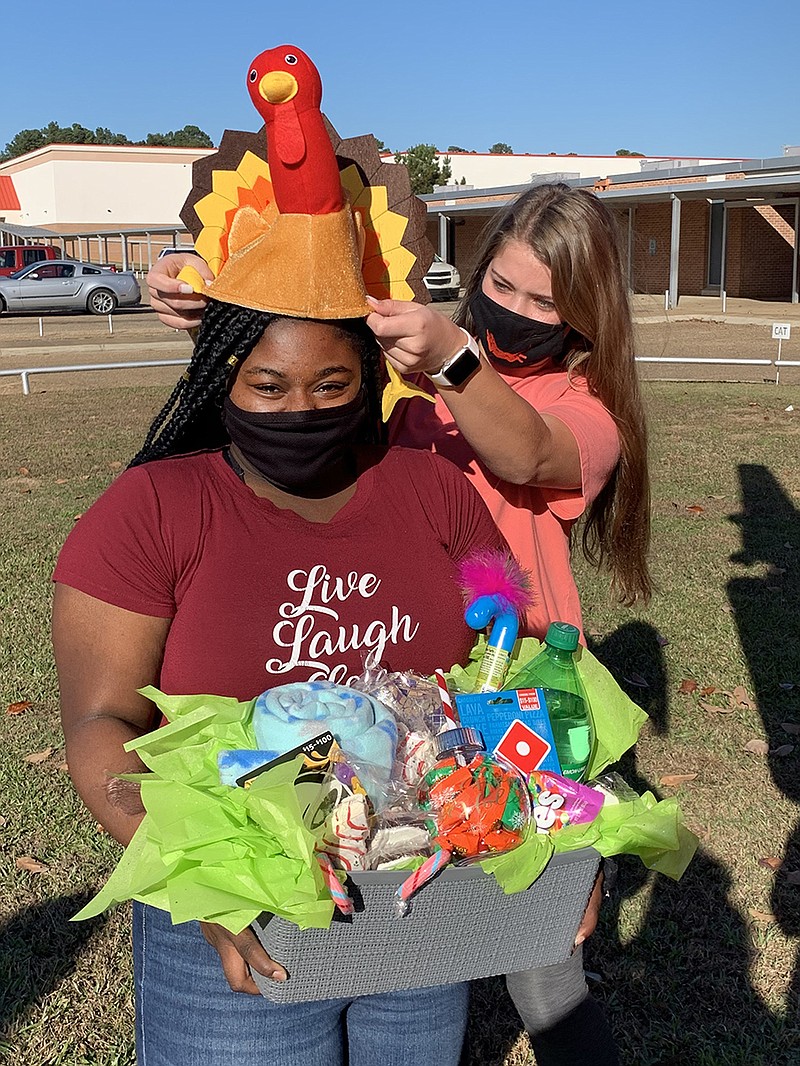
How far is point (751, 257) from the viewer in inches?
1348

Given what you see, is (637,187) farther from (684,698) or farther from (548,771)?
(548,771)

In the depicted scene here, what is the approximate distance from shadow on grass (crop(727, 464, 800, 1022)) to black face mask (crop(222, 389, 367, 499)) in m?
2.41

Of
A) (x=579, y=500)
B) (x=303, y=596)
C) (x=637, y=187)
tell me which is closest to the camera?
(x=303, y=596)

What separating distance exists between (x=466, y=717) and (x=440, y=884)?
336mm

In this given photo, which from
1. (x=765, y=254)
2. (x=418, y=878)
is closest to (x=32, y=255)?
(x=765, y=254)

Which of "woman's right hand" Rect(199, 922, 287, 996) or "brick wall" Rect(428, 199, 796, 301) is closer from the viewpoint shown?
"woman's right hand" Rect(199, 922, 287, 996)

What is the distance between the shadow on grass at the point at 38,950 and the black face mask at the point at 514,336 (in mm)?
2320

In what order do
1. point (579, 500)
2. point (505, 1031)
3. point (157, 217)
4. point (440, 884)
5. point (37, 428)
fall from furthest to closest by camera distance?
point (157, 217) → point (37, 428) → point (505, 1031) → point (579, 500) → point (440, 884)

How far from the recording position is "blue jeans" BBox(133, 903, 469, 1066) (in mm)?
1785

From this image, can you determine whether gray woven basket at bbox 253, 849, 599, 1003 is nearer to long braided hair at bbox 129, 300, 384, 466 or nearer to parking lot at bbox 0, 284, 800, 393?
long braided hair at bbox 129, 300, 384, 466

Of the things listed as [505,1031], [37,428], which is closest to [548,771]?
[505,1031]

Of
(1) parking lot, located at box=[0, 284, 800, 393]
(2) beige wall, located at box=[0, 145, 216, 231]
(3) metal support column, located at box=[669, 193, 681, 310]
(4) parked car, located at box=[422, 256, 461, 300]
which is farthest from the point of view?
(2) beige wall, located at box=[0, 145, 216, 231]

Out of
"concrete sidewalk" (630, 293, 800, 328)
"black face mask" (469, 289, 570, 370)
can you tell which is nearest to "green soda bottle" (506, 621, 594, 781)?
"black face mask" (469, 289, 570, 370)

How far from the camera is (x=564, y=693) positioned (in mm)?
1880
